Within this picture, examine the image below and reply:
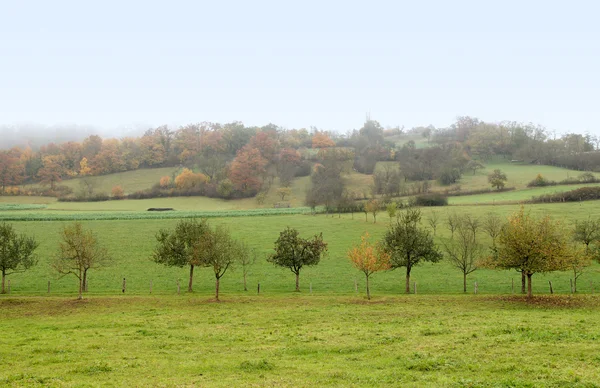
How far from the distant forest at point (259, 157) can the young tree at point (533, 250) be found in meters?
82.0

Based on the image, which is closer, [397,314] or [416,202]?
[397,314]

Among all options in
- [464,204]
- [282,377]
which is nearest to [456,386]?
[282,377]

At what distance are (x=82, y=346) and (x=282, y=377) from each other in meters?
11.9

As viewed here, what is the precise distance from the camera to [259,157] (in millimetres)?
149875

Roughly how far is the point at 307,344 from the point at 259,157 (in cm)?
12985

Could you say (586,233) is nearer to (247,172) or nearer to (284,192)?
(284,192)

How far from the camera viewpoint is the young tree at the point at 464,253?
48.2 metres

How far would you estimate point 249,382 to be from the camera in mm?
16469

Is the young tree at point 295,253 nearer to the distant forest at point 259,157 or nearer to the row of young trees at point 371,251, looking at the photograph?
the row of young trees at point 371,251

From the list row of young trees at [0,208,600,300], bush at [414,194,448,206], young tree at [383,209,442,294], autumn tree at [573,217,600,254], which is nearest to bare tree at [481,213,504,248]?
row of young trees at [0,208,600,300]

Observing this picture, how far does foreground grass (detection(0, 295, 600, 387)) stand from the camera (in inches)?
663

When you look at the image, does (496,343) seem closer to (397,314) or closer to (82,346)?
(397,314)

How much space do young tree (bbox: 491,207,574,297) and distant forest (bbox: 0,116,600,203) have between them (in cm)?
8203

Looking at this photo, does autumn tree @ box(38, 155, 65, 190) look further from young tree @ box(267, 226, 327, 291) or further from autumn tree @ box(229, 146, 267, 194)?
young tree @ box(267, 226, 327, 291)
